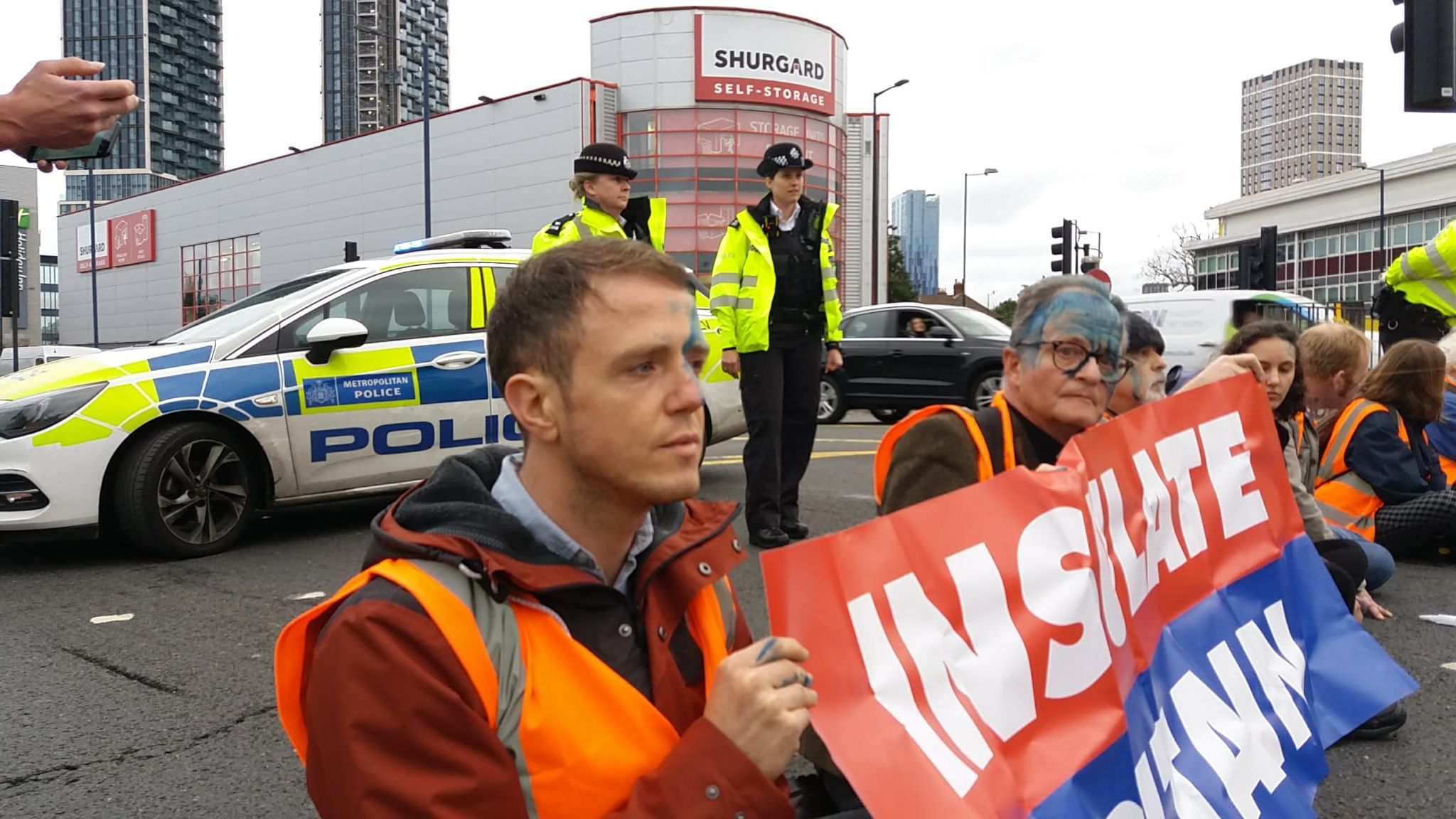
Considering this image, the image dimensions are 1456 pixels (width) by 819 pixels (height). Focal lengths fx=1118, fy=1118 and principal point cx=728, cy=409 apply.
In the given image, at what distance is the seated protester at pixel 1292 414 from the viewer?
3.73 metres

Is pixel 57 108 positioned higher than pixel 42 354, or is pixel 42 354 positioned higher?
pixel 57 108

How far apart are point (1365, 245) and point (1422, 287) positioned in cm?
8177

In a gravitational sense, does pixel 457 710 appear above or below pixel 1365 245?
below

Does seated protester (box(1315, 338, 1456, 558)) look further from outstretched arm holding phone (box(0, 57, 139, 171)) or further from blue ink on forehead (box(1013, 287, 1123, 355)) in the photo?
outstretched arm holding phone (box(0, 57, 139, 171))

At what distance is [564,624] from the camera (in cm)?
146

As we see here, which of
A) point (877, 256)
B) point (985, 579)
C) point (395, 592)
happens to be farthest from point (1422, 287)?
point (877, 256)

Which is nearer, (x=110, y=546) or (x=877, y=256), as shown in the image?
(x=110, y=546)

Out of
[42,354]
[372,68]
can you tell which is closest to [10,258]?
[42,354]

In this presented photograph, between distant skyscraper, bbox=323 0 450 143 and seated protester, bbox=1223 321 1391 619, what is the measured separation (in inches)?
3555

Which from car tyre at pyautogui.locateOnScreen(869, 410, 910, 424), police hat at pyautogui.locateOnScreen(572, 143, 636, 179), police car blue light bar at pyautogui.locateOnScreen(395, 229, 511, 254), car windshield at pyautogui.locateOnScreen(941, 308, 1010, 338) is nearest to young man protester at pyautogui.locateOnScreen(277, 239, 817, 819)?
police hat at pyautogui.locateOnScreen(572, 143, 636, 179)

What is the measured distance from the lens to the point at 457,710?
1267 millimetres

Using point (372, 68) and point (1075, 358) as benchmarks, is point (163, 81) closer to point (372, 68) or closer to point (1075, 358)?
point (372, 68)

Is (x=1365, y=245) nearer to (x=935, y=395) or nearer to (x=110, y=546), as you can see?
(x=935, y=395)

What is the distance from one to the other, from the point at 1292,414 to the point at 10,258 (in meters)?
18.7
